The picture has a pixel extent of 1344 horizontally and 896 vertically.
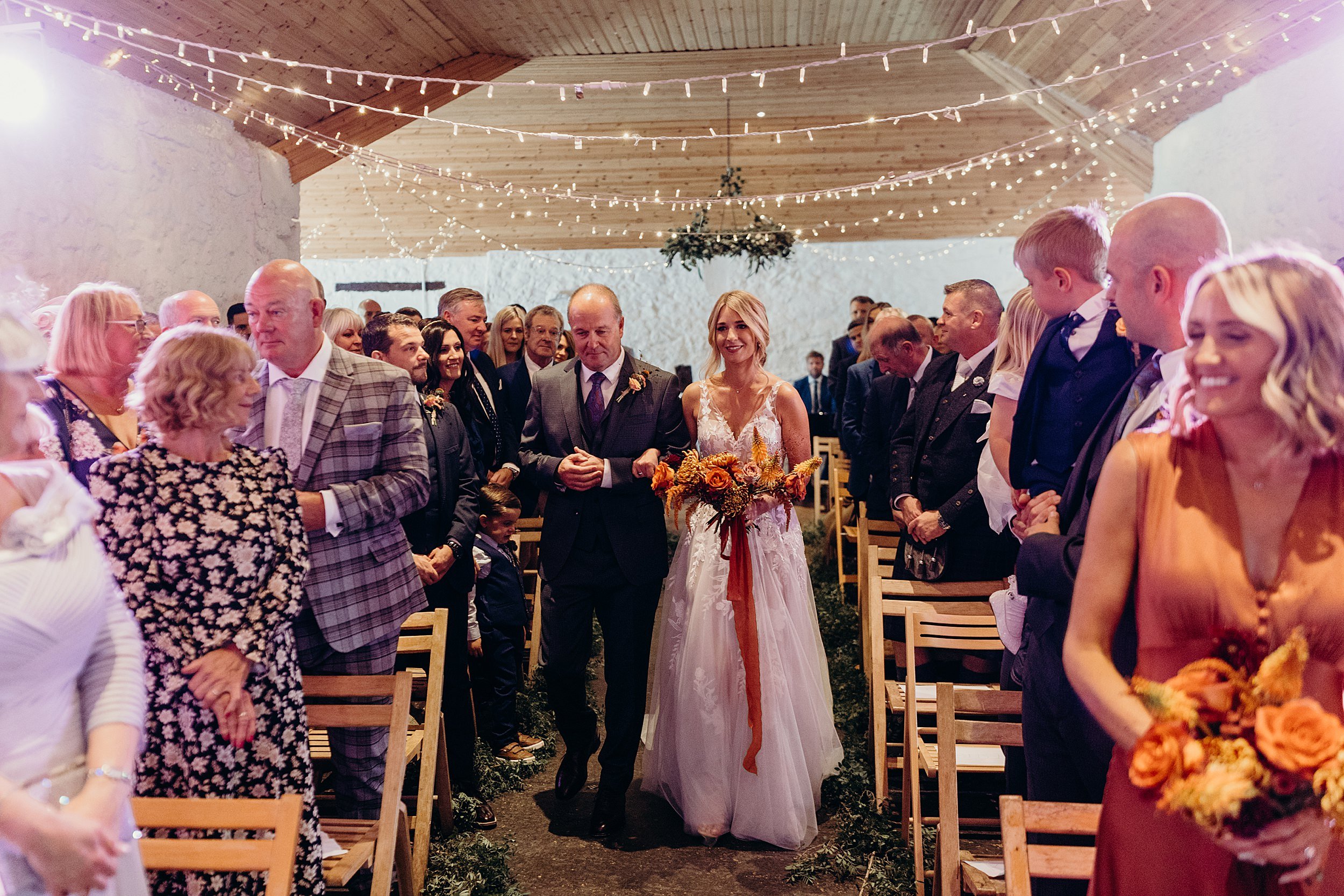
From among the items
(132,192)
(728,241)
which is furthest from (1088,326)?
(728,241)

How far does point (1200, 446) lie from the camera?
1.50m

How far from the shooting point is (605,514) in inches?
142

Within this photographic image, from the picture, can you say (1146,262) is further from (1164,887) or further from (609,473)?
(609,473)

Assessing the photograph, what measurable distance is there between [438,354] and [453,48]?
5.71 m

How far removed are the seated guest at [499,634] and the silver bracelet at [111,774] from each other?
2671 mm

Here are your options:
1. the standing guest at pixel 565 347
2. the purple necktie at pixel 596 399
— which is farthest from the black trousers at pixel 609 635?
the standing guest at pixel 565 347

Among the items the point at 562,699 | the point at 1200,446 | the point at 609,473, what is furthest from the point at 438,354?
the point at 1200,446

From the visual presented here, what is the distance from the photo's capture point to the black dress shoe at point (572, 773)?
3.88m

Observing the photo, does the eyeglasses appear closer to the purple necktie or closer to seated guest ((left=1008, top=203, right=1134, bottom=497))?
the purple necktie

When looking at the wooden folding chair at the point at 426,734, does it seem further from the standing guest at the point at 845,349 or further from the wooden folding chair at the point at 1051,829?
the standing guest at the point at 845,349

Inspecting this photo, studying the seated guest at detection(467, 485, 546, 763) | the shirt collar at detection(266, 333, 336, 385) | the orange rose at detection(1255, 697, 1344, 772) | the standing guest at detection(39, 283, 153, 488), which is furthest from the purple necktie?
the orange rose at detection(1255, 697, 1344, 772)

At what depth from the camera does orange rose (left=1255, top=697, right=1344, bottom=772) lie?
1226 millimetres

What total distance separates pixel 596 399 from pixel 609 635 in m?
0.92

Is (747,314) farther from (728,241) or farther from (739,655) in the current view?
(728,241)
